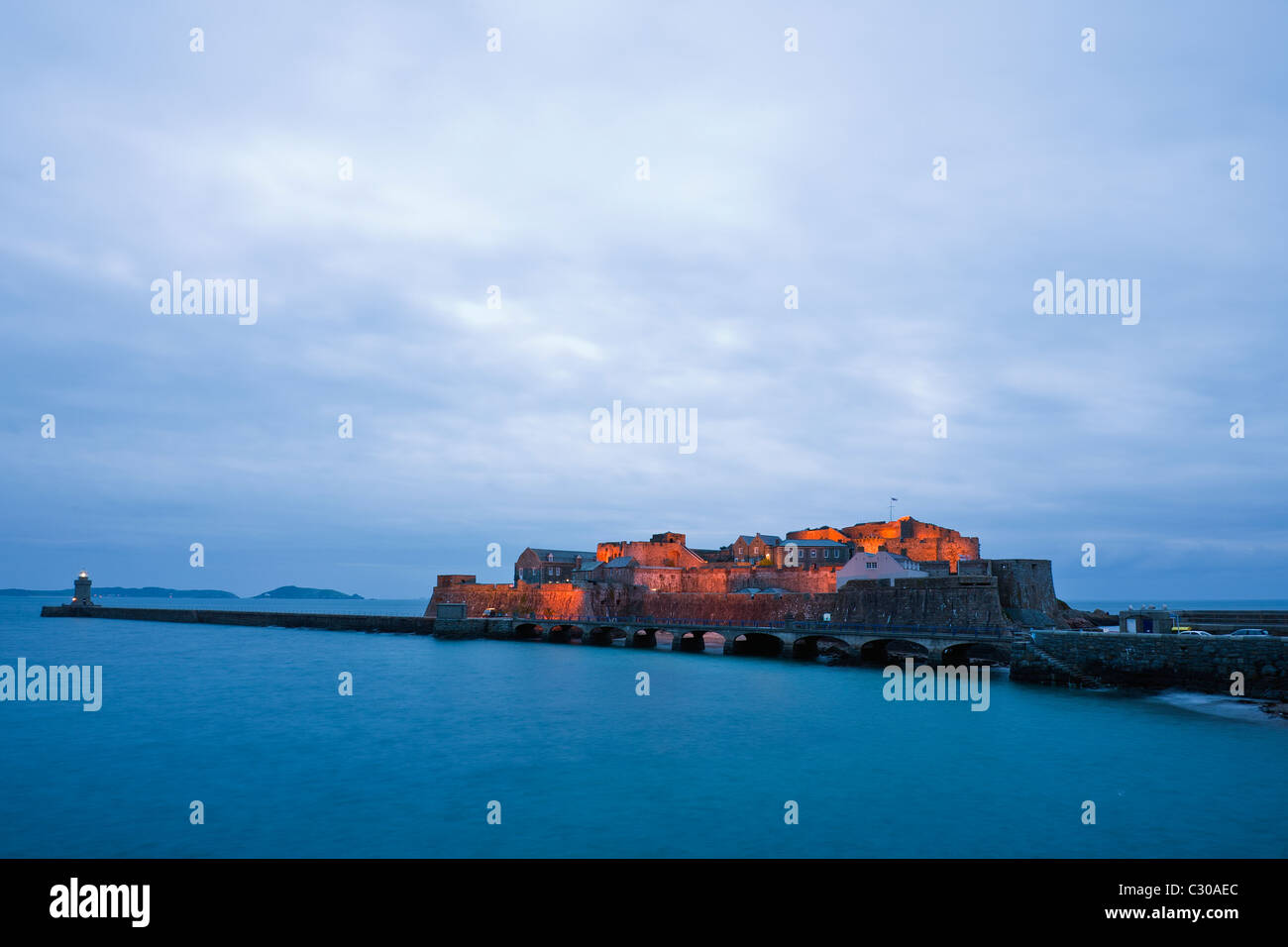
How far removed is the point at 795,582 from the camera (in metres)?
86.2

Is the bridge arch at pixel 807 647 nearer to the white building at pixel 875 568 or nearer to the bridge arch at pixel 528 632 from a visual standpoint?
the white building at pixel 875 568

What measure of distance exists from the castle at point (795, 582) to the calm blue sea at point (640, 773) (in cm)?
1161

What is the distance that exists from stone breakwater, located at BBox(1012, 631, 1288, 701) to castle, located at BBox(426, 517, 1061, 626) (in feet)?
18.3

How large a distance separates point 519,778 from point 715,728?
1227 cm

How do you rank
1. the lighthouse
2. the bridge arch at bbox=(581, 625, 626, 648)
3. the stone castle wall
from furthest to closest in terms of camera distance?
the lighthouse
the stone castle wall
the bridge arch at bbox=(581, 625, 626, 648)

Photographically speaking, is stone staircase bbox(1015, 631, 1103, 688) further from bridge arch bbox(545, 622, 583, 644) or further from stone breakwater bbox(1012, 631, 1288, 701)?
bridge arch bbox(545, 622, 583, 644)

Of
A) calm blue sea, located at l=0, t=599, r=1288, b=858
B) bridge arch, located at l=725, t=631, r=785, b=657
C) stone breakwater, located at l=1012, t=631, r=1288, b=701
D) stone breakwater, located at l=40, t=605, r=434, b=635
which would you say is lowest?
stone breakwater, located at l=40, t=605, r=434, b=635

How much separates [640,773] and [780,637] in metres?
42.3

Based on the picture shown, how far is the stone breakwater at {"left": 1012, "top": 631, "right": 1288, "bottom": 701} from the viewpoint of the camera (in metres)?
39.8

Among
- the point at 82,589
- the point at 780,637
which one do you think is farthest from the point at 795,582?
the point at 82,589

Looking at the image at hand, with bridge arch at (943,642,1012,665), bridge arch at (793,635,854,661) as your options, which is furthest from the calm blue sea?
bridge arch at (793,635,854,661)

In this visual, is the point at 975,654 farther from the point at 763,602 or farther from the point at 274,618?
the point at 274,618
